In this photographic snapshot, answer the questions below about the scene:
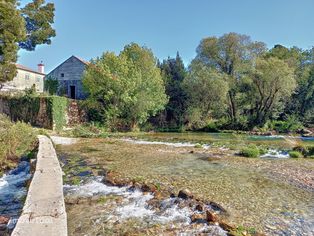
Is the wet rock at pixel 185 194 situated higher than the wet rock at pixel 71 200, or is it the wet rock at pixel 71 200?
the wet rock at pixel 185 194

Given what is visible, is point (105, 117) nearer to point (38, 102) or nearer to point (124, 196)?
point (38, 102)

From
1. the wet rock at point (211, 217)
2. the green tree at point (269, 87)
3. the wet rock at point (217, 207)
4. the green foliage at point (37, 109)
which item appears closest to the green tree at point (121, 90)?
the green foliage at point (37, 109)

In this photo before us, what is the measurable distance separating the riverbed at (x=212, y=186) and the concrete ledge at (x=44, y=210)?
2.17 ft

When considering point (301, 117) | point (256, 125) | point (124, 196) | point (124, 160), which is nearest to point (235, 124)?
point (256, 125)

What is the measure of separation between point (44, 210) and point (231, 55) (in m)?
33.7

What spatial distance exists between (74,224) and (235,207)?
10.4 feet

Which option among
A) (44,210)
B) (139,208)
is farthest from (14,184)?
(44,210)

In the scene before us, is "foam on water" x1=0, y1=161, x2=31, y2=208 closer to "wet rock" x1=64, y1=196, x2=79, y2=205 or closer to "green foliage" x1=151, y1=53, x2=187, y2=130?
"wet rock" x1=64, y1=196, x2=79, y2=205

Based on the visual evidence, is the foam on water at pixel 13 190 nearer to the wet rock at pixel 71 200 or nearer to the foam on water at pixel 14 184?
the foam on water at pixel 14 184

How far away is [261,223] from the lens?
489 cm

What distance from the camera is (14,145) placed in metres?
10.7

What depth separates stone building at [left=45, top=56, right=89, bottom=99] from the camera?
34.3m

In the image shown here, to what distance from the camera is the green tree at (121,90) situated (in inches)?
1056

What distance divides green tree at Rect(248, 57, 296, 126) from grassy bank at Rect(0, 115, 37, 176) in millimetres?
24946
